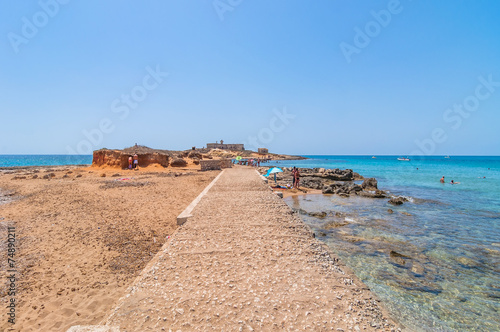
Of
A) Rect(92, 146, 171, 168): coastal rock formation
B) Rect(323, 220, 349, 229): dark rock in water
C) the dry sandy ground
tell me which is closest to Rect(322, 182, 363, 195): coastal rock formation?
Rect(323, 220, 349, 229): dark rock in water

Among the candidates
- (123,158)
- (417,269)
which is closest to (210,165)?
(123,158)

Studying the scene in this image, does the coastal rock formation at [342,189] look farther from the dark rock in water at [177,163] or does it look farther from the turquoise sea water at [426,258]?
the dark rock in water at [177,163]

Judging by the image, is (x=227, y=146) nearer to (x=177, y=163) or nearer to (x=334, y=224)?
(x=177, y=163)

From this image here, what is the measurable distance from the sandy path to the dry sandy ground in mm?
1135

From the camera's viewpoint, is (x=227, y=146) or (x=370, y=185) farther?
(x=227, y=146)

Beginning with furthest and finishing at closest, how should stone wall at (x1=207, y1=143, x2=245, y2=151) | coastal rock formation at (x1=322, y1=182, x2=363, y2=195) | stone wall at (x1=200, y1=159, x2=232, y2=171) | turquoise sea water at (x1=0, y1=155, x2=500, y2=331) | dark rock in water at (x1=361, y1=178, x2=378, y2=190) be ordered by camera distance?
stone wall at (x1=207, y1=143, x2=245, y2=151) → stone wall at (x1=200, y1=159, x2=232, y2=171) → dark rock in water at (x1=361, y1=178, x2=378, y2=190) → coastal rock formation at (x1=322, y1=182, x2=363, y2=195) → turquoise sea water at (x1=0, y1=155, x2=500, y2=331)

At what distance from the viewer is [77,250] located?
6898 mm

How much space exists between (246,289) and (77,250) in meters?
5.34

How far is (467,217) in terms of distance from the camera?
14227 millimetres

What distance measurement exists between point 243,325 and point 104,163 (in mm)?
33832

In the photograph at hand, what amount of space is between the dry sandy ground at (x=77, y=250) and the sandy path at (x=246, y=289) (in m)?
1.14

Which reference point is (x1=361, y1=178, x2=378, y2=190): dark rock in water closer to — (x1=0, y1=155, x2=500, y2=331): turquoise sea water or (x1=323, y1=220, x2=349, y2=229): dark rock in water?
(x1=0, y1=155, x2=500, y2=331): turquoise sea water

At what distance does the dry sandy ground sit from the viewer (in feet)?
15.0

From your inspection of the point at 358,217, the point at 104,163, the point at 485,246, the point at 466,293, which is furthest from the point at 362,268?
the point at 104,163
